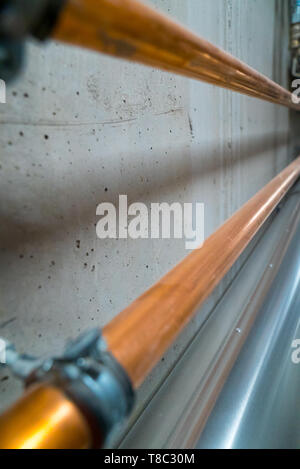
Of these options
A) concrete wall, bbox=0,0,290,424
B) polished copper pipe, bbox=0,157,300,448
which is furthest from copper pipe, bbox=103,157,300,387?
concrete wall, bbox=0,0,290,424

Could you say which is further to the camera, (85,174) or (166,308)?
(85,174)

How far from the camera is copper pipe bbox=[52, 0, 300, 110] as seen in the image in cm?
19

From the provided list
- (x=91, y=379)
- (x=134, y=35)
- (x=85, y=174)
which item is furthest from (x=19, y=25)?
(x=85, y=174)

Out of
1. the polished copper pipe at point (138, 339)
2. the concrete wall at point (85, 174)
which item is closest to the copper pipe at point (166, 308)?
the polished copper pipe at point (138, 339)

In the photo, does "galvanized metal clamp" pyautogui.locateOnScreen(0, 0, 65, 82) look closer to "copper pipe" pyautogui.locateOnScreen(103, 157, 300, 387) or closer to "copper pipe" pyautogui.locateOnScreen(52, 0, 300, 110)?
"copper pipe" pyautogui.locateOnScreen(52, 0, 300, 110)

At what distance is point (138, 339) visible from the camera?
0.28m

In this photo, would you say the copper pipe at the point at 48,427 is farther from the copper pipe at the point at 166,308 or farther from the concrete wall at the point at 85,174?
the concrete wall at the point at 85,174

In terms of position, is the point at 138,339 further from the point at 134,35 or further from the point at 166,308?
the point at 134,35

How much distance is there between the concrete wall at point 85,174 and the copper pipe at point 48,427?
190 mm

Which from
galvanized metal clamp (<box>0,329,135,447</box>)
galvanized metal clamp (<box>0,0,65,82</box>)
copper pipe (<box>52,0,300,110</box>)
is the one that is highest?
copper pipe (<box>52,0,300,110</box>)

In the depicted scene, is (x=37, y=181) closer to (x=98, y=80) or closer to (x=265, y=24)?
(x=98, y=80)

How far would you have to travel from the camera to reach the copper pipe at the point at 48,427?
21cm

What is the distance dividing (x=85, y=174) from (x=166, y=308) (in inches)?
11.6

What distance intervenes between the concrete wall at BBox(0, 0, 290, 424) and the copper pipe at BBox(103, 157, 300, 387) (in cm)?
16
